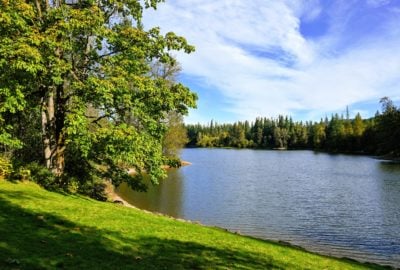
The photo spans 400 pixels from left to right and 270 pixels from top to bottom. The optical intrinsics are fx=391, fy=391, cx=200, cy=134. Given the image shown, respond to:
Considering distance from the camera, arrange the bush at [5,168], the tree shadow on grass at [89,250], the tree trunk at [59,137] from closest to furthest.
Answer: the tree shadow on grass at [89,250]
the bush at [5,168]
the tree trunk at [59,137]

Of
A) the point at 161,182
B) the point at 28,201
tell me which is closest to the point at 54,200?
the point at 28,201

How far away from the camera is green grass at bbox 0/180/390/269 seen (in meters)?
9.09

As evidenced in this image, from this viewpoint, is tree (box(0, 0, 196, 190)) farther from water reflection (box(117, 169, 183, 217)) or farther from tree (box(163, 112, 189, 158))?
tree (box(163, 112, 189, 158))

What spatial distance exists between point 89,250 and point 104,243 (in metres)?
0.95

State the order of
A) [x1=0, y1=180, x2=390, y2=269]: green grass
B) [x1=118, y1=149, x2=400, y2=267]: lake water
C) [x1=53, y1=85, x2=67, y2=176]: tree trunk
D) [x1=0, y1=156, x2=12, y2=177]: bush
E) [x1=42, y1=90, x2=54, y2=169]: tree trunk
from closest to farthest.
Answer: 1. [x1=0, y1=180, x2=390, y2=269]: green grass
2. [x1=0, y1=156, x2=12, y2=177]: bush
3. [x1=42, y1=90, x2=54, y2=169]: tree trunk
4. [x1=53, y1=85, x2=67, y2=176]: tree trunk
5. [x1=118, y1=149, x2=400, y2=267]: lake water

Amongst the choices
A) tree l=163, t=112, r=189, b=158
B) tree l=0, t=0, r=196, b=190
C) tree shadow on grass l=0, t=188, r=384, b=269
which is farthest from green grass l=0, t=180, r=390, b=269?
tree l=163, t=112, r=189, b=158

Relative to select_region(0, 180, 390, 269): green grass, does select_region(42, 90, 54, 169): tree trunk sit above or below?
above

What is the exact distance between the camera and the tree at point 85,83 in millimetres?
16984

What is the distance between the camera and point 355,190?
1689 inches

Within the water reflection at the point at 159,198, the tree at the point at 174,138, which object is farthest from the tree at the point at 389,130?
the water reflection at the point at 159,198

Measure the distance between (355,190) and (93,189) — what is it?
30500 millimetres

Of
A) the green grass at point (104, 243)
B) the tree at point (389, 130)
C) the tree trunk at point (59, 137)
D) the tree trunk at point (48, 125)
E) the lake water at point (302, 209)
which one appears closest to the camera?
the green grass at point (104, 243)

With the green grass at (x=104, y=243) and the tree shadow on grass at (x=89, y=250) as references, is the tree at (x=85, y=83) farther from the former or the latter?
the tree shadow on grass at (x=89, y=250)

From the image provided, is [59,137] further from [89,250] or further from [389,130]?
[389,130]
